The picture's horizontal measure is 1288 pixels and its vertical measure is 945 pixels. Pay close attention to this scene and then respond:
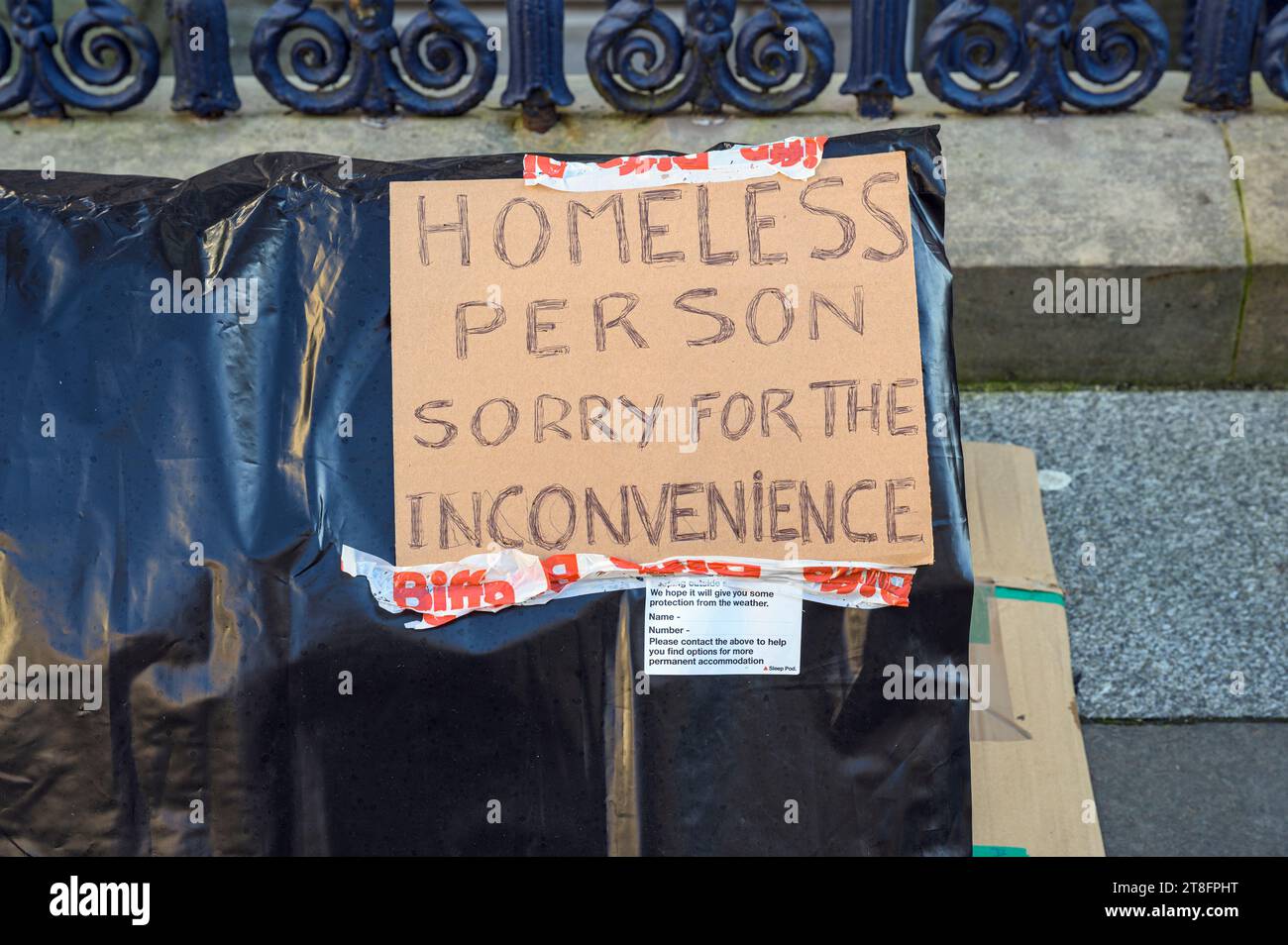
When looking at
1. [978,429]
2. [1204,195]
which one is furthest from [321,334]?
[1204,195]

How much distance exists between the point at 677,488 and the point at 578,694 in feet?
1.24

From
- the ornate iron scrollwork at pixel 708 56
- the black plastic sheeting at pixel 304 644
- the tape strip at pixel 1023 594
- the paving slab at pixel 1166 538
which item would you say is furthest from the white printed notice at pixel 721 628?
the ornate iron scrollwork at pixel 708 56

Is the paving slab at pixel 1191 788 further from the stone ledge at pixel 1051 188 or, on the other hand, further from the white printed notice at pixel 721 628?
the stone ledge at pixel 1051 188

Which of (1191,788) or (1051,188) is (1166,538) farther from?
(1051,188)

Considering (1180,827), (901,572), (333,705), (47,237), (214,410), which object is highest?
(47,237)

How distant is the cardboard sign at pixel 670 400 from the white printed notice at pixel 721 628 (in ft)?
0.21

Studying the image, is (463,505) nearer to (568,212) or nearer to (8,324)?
(568,212)

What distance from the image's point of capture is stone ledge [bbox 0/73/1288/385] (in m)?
4.18

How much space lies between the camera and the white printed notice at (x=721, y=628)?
2.26m

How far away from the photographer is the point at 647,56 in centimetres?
446

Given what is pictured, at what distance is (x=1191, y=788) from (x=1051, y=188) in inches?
79.9

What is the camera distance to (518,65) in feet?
14.5

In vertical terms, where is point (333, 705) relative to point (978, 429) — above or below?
above

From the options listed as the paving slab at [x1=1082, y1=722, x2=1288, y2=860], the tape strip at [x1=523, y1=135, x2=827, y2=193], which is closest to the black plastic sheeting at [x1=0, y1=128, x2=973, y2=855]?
the tape strip at [x1=523, y1=135, x2=827, y2=193]
